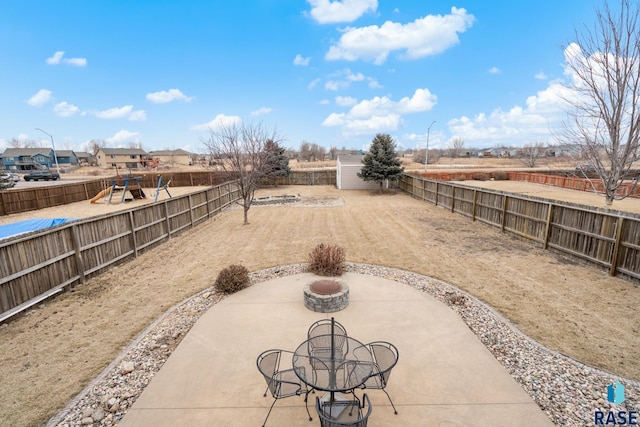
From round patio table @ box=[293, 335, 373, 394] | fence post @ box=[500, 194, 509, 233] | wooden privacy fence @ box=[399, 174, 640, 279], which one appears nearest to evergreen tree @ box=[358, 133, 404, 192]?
wooden privacy fence @ box=[399, 174, 640, 279]

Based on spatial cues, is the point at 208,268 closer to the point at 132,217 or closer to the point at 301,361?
the point at 132,217

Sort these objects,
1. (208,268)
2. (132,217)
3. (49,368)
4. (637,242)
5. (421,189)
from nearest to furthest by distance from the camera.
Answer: (49,368)
(637,242)
(208,268)
(132,217)
(421,189)

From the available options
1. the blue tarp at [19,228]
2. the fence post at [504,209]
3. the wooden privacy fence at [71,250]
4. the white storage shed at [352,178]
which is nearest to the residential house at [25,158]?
the white storage shed at [352,178]

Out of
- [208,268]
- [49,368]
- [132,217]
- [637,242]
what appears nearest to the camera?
[49,368]

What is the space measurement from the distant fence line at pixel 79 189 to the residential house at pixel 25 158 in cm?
5232

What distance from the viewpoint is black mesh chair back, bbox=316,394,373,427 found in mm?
2891

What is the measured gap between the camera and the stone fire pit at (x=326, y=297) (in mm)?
5824

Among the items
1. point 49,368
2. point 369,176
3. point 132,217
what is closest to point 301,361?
point 49,368

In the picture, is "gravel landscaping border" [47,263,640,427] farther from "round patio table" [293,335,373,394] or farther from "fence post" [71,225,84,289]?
"fence post" [71,225,84,289]

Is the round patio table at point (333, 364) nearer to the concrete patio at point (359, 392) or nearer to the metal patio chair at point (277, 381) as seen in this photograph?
the metal patio chair at point (277, 381)

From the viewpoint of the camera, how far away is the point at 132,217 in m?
9.39

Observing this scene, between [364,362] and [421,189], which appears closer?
[364,362]

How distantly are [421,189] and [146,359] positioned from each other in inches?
766

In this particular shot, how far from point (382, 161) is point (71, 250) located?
66.9ft
